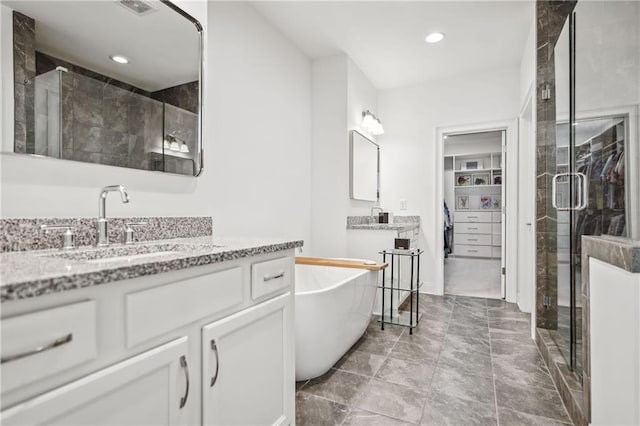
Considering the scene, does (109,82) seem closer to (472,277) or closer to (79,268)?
(79,268)

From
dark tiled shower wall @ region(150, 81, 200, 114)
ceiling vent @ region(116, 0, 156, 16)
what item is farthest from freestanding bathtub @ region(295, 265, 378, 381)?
ceiling vent @ region(116, 0, 156, 16)

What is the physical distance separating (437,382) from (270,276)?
4.39ft

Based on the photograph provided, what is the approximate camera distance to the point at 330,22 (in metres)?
2.77

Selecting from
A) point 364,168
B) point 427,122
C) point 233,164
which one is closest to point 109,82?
point 233,164

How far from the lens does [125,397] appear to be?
2.52 ft

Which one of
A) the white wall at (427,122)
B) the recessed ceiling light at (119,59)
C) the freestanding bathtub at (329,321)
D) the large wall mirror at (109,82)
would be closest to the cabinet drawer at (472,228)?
the white wall at (427,122)

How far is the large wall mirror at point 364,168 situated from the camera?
11.1 feet

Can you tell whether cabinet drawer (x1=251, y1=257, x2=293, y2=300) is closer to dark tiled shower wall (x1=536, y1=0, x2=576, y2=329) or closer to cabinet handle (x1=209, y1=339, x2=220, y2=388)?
cabinet handle (x1=209, y1=339, x2=220, y2=388)

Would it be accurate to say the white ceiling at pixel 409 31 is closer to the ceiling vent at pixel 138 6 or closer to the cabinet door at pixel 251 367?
the ceiling vent at pixel 138 6

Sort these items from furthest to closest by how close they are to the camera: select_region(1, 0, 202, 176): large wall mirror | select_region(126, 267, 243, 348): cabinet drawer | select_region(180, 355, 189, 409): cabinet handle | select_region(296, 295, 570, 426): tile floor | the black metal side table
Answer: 1. the black metal side table
2. select_region(296, 295, 570, 426): tile floor
3. select_region(1, 0, 202, 176): large wall mirror
4. select_region(180, 355, 189, 409): cabinet handle
5. select_region(126, 267, 243, 348): cabinet drawer

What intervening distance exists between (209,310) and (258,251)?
10.8 inches

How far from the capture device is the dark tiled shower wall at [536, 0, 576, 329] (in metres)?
2.38

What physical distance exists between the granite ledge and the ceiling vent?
6.98ft

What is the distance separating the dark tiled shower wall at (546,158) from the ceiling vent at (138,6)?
2566 millimetres
